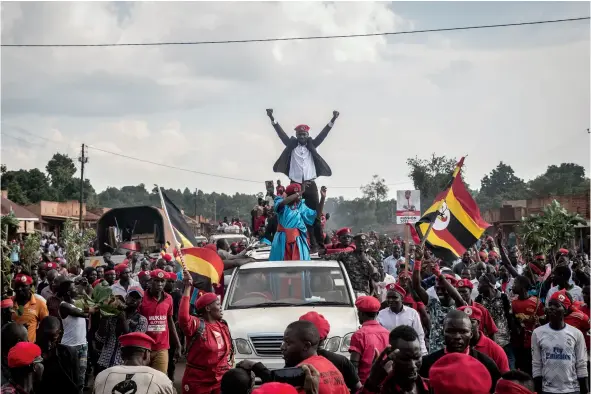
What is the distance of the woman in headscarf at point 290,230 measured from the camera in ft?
37.6

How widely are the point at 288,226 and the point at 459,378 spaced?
730 centimetres

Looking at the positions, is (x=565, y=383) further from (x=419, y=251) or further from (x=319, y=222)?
(x=319, y=222)

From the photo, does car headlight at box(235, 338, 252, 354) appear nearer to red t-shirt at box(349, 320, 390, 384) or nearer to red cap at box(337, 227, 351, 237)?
red t-shirt at box(349, 320, 390, 384)

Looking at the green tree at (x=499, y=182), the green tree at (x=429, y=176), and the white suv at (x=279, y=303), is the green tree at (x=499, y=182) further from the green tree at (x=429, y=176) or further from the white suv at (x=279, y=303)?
the white suv at (x=279, y=303)

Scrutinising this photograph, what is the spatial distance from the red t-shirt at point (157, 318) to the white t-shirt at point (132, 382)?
3875mm

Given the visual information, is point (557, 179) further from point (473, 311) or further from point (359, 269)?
point (473, 311)

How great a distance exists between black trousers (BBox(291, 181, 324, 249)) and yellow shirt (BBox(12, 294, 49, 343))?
4.14 m

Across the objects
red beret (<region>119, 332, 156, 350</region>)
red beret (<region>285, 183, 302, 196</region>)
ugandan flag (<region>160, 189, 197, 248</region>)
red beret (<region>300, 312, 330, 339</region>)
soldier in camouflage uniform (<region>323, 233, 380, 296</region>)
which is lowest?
red beret (<region>119, 332, 156, 350</region>)

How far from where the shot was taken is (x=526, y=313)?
9.34m

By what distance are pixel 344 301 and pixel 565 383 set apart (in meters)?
2.68

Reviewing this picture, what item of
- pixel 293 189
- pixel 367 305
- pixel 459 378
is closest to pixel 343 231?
pixel 293 189

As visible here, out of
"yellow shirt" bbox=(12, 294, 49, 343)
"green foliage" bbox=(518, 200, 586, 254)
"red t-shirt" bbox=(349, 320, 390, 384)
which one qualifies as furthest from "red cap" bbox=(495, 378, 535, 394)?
"green foliage" bbox=(518, 200, 586, 254)

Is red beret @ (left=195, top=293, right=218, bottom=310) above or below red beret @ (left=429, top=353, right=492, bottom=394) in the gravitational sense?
above

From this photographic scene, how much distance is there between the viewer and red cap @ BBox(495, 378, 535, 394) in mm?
4137
